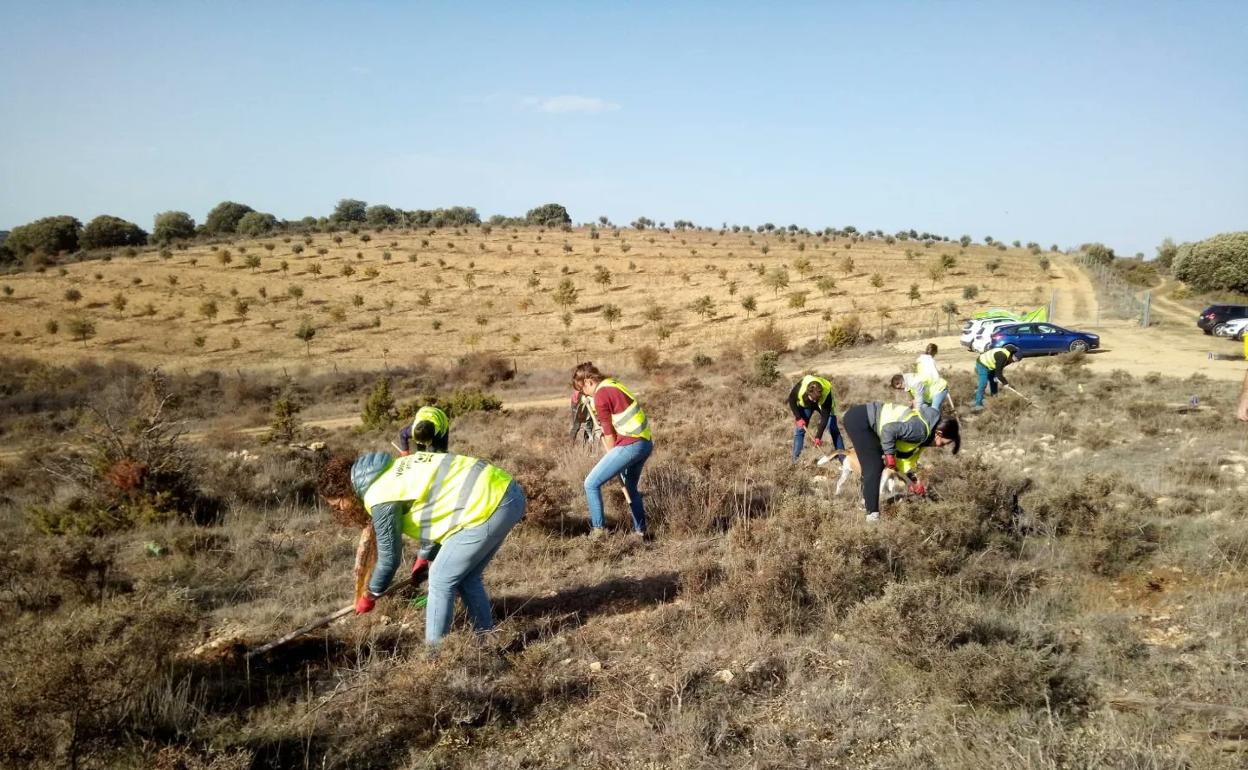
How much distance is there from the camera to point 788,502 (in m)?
5.36

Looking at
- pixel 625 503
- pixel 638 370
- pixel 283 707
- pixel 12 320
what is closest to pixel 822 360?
pixel 638 370

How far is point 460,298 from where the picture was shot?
144 ft

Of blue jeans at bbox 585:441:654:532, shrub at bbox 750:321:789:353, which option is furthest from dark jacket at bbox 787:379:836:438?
shrub at bbox 750:321:789:353

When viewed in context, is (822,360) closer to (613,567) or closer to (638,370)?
(638,370)

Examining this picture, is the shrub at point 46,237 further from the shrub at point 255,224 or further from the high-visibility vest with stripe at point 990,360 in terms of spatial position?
the high-visibility vest with stripe at point 990,360

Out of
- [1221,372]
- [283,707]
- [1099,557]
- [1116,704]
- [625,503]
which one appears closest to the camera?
[1116,704]

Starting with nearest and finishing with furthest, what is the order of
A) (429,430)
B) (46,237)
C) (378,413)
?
(429,430) → (378,413) → (46,237)

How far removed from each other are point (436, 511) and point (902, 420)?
3764mm

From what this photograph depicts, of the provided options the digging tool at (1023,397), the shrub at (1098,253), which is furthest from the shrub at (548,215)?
the digging tool at (1023,397)

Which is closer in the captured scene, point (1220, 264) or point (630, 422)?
point (630, 422)

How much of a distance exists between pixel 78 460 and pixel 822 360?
20.4 m

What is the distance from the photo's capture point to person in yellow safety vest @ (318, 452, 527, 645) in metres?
3.65

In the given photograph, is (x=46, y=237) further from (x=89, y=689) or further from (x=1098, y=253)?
(x=1098, y=253)

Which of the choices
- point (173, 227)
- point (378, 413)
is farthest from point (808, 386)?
point (173, 227)
